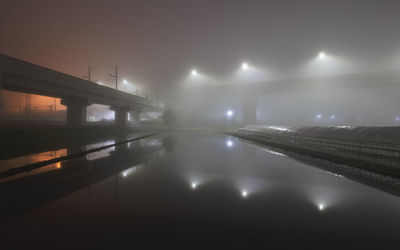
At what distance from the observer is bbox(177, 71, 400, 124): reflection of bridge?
48969 mm

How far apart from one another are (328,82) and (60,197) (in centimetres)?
6383

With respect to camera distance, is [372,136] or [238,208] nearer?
[238,208]

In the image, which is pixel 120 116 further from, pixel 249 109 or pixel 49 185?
pixel 49 185

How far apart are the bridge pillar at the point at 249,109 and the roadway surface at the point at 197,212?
54.6 m

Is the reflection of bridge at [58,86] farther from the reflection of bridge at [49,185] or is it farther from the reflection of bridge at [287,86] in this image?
the reflection of bridge at [287,86]

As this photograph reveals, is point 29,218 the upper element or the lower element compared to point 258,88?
lower

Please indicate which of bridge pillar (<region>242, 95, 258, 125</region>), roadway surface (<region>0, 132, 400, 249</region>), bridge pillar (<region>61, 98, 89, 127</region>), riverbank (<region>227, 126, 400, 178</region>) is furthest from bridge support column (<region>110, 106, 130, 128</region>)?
roadway surface (<region>0, 132, 400, 249</region>)

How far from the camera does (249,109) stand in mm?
62188

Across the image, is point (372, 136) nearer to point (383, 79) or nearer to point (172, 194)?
point (172, 194)

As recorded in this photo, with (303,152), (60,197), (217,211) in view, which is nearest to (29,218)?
(60,197)

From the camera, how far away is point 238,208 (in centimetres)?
512

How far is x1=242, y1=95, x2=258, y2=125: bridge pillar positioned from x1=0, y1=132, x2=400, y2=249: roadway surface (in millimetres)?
54600

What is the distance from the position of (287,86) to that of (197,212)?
61955 millimetres

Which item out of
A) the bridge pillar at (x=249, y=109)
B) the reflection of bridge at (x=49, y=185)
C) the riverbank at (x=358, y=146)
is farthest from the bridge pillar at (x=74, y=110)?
the bridge pillar at (x=249, y=109)
